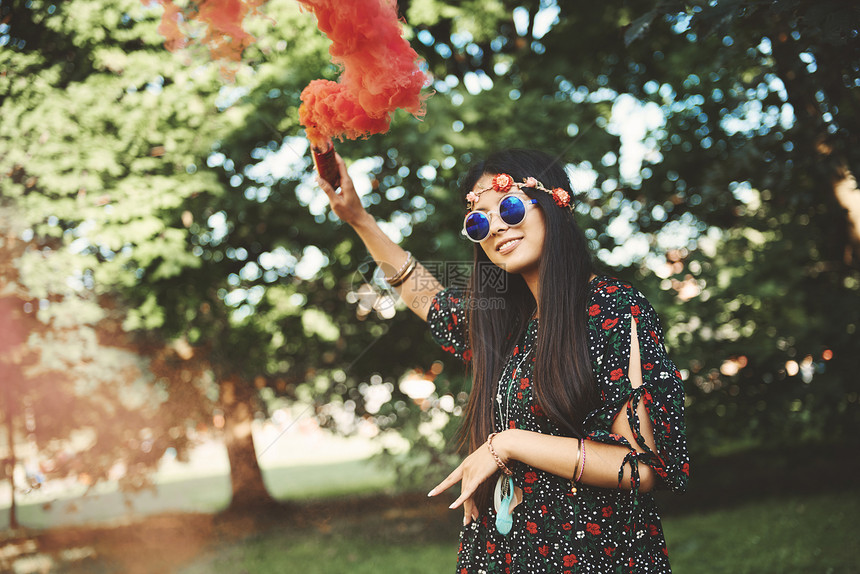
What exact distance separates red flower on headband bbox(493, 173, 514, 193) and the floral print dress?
38cm

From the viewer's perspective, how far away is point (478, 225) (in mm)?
1833

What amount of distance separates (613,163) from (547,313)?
4.87 m

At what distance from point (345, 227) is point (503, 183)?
15.4ft

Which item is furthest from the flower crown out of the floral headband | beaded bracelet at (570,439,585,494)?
beaded bracelet at (570,439,585,494)

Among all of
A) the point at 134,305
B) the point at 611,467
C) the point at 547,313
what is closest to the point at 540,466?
the point at 611,467

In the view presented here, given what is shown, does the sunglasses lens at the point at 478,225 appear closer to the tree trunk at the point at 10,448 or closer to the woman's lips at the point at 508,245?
the woman's lips at the point at 508,245

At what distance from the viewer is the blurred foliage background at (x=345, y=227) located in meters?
5.30

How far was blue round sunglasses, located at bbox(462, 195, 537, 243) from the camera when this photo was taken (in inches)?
69.6

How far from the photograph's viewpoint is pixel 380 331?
24.2 ft

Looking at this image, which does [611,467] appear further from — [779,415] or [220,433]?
[220,433]

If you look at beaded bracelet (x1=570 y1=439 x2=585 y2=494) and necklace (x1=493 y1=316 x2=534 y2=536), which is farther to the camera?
necklace (x1=493 y1=316 x2=534 y2=536)

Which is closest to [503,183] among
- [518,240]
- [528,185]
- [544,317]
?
[528,185]

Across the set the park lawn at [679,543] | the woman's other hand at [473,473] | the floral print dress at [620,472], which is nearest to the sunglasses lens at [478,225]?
the floral print dress at [620,472]

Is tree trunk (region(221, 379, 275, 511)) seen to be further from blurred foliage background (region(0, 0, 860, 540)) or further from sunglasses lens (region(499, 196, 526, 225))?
sunglasses lens (region(499, 196, 526, 225))
